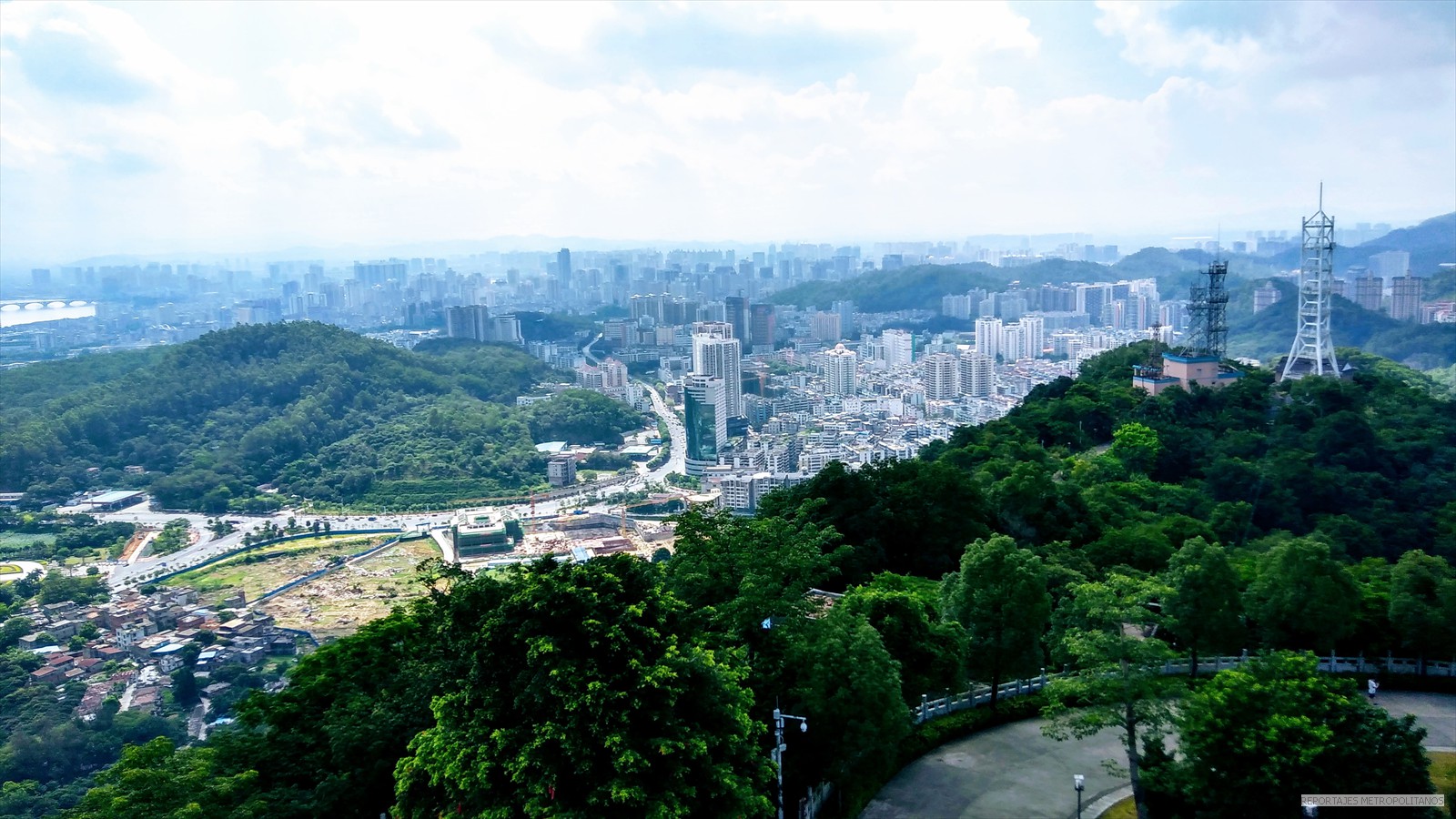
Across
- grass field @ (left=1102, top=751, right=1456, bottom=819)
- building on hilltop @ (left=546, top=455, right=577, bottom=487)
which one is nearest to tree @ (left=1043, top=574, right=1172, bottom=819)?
Result: grass field @ (left=1102, top=751, right=1456, bottom=819)

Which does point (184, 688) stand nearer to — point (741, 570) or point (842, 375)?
point (741, 570)

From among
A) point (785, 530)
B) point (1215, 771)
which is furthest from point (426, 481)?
point (1215, 771)

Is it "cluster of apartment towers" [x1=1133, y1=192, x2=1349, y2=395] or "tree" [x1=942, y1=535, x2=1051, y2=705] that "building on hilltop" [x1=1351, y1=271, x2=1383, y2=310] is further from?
"tree" [x1=942, y1=535, x2=1051, y2=705]

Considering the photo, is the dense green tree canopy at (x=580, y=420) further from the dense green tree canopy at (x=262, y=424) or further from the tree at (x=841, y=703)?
the tree at (x=841, y=703)

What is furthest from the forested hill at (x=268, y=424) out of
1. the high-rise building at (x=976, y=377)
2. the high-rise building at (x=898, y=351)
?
the high-rise building at (x=898, y=351)

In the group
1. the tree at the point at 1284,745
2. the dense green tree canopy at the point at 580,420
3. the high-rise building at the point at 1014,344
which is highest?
the tree at the point at 1284,745

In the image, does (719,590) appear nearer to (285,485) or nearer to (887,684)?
(887,684)

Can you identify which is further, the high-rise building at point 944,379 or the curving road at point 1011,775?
the high-rise building at point 944,379
